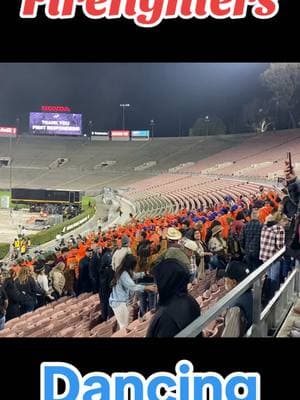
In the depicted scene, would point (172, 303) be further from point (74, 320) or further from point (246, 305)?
point (74, 320)

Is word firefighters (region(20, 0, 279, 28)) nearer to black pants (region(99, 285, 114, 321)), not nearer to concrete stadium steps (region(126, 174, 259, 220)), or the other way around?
concrete stadium steps (region(126, 174, 259, 220))

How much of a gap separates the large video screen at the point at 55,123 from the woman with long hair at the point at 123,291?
2.51m

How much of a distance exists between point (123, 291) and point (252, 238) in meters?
1.07

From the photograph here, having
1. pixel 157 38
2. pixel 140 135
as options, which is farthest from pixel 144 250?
pixel 140 135

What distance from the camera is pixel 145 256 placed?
4516 millimetres

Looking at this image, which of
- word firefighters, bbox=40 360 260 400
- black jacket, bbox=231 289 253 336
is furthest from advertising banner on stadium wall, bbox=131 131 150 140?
word firefighters, bbox=40 360 260 400

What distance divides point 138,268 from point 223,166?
332 cm

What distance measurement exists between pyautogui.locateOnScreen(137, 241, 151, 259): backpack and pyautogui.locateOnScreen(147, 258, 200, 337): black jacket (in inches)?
95.9

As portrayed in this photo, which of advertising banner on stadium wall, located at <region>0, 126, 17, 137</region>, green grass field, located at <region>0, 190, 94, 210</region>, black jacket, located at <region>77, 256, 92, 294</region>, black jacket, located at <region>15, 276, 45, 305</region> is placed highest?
advertising banner on stadium wall, located at <region>0, 126, 17, 137</region>

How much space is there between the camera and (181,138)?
7324 mm

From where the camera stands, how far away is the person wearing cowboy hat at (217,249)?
4566mm

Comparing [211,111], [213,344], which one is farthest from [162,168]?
[213,344]

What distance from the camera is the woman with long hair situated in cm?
420

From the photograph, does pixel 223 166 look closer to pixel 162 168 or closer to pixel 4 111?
pixel 162 168
